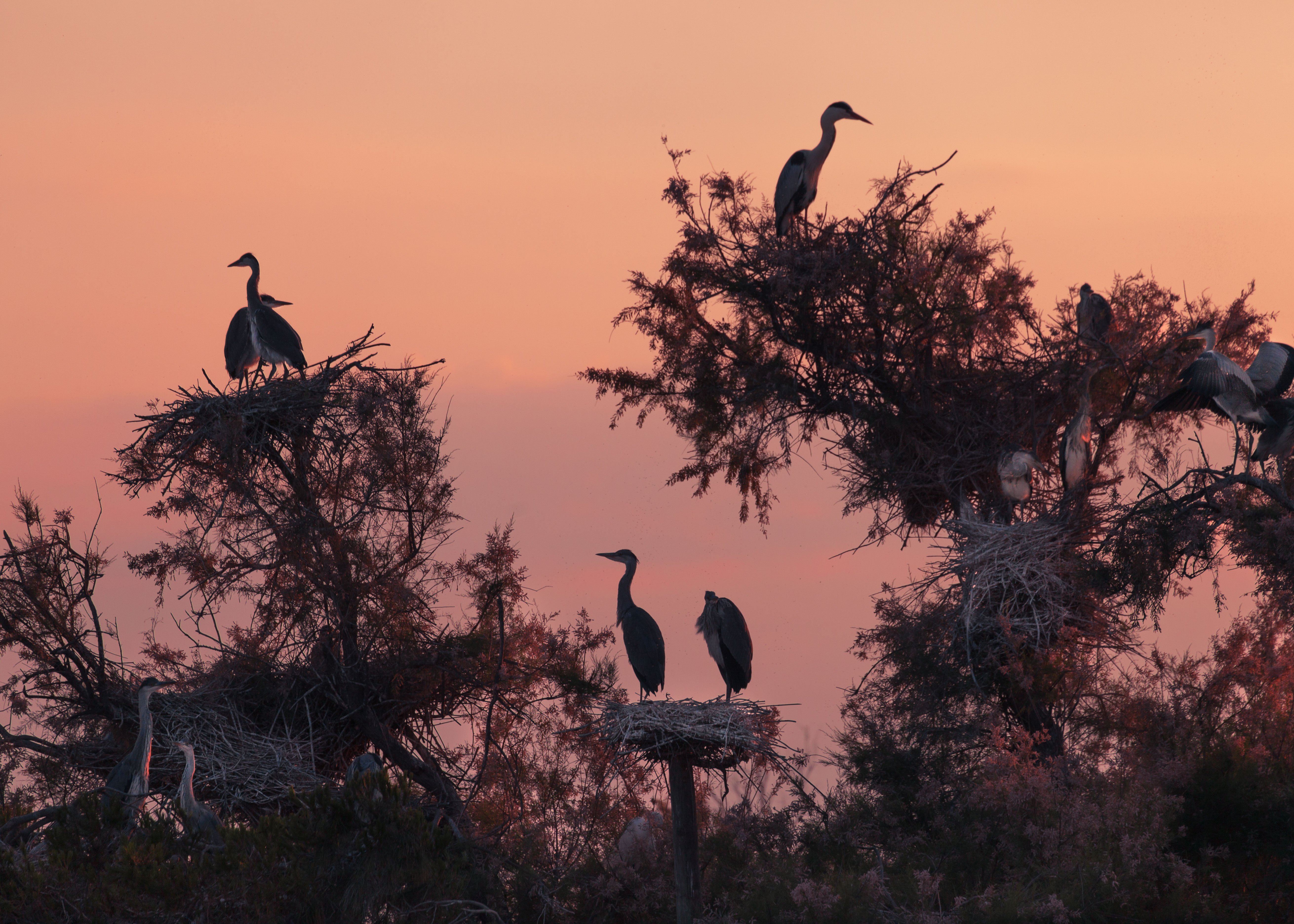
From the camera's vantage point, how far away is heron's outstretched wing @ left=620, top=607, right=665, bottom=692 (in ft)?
39.3

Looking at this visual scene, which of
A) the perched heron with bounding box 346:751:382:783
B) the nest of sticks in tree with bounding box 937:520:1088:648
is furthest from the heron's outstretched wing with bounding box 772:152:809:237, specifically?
the perched heron with bounding box 346:751:382:783

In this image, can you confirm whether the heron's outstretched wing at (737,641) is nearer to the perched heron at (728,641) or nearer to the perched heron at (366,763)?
the perched heron at (728,641)

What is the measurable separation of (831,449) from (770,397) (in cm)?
96

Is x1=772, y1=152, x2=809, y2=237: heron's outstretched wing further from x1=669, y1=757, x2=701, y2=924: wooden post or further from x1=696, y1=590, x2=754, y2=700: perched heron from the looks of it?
x1=669, y1=757, x2=701, y2=924: wooden post

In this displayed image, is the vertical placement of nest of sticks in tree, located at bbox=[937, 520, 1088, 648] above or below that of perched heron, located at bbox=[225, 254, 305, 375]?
below

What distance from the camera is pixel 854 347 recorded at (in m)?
13.8

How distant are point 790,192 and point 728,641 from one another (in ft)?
17.4

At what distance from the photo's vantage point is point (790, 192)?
13828 millimetres

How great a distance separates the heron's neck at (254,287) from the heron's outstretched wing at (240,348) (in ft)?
1.95

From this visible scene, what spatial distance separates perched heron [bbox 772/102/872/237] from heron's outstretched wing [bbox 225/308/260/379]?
6016 millimetres

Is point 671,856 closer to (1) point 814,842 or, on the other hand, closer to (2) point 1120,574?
(1) point 814,842

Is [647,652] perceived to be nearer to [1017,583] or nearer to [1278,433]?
[1017,583]

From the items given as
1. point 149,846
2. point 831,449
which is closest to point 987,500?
point 831,449

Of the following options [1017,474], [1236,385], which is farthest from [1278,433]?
[1017,474]
